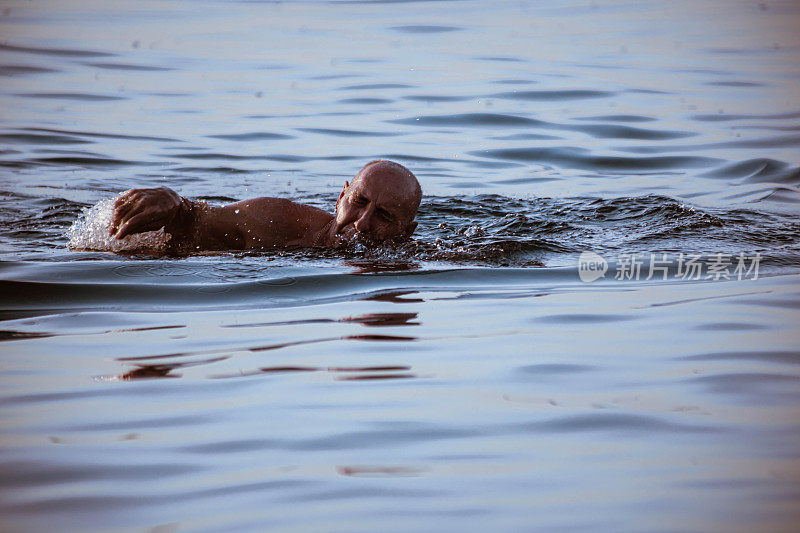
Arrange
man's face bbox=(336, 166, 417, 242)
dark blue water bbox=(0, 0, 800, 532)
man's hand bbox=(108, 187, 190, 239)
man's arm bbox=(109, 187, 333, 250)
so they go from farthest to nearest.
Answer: man's face bbox=(336, 166, 417, 242)
man's arm bbox=(109, 187, 333, 250)
man's hand bbox=(108, 187, 190, 239)
dark blue water bbox=(0, 0, 800, 532)

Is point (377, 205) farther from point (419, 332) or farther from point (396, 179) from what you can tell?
point (419, 332)

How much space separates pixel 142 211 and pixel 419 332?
205cm

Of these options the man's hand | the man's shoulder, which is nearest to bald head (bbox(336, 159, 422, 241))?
the man's shoulder

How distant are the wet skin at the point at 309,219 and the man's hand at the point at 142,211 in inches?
11.1

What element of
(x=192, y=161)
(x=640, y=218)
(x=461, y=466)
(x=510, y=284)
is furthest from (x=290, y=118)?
(x=461, y=466)

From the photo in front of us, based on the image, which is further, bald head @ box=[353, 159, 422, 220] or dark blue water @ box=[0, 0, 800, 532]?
bald head @ box=[353, 159, 422, 220]

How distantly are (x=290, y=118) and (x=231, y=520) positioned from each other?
35.9ft

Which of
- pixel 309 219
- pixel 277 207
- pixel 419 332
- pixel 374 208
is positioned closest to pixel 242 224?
pixel 277 207

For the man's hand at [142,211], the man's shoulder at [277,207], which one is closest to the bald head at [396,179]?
the man's shoulder at [277,207]

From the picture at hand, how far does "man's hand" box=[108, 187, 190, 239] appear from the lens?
6.35 metres

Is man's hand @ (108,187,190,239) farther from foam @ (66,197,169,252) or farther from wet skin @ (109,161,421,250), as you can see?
foam @ (66,197,169,252)

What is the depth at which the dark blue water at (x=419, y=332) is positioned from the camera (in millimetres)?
3305

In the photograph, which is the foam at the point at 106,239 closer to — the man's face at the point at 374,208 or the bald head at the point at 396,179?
the man's face at the point at 374,208

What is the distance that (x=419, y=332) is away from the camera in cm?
517
